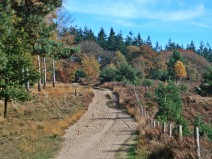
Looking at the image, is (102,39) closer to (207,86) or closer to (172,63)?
(172,63)

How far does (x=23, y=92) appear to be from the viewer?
27.8 m

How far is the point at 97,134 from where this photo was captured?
966 inches

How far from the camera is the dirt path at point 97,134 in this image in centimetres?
1773

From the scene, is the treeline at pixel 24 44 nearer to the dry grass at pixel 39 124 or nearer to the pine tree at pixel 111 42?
the dry grass at pixel 39 124

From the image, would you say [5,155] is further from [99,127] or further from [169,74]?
[169,74]

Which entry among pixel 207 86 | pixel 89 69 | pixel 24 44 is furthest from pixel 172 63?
pixel 24 44

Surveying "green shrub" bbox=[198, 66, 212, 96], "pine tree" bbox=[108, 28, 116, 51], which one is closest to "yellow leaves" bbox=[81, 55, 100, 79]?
"green shrub" bbox=[198, 66, 212, 96]

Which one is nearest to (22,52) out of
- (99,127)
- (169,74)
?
(99,127)

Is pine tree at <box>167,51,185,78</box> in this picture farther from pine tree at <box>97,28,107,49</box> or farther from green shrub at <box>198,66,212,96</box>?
pine tree at <box>97,28,107,49</box>

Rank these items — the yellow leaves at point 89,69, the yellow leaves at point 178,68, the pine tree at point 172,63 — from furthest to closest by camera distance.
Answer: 1. the pine tree at point 172,63
2. the yellow leaves at point 178,68
3. the yellow leaves at point 89,69

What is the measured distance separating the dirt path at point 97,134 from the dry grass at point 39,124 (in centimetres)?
65

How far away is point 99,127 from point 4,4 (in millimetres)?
10830

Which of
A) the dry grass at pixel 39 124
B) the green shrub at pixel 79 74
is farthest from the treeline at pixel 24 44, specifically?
the green shrub at pixel 79 74

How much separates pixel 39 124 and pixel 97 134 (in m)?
4.41
